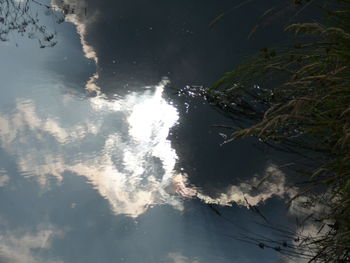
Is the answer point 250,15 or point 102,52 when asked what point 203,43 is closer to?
point 250,15

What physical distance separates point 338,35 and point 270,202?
6709 mm

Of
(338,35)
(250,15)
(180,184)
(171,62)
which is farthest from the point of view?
(250,15)

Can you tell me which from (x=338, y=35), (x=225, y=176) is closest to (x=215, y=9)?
(x=225, y=176)

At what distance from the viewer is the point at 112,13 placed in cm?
1534

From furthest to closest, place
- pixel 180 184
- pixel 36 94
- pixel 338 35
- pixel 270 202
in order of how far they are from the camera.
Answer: pixel 36 94 → pixel 180 184 → pixel 270 202 → pixel 338 35

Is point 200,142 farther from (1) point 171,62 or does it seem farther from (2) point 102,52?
(2) point 102,52

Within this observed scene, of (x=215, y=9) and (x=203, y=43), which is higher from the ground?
(x=215, y=9)

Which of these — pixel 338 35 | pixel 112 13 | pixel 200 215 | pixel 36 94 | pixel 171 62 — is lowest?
pixel 338 35

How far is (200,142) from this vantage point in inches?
445

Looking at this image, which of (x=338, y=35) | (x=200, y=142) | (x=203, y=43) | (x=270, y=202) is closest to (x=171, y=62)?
(x=203, y=43)

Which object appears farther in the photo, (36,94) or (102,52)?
(102,52)

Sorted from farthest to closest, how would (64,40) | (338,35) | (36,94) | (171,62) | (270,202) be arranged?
(64,40) → (171,62) → (36,94) → (270,202) → (338,35)

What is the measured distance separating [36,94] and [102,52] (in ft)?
9.01

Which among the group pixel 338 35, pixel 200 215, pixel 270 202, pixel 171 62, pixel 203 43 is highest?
pixel 203 43
